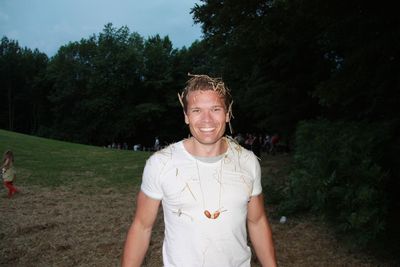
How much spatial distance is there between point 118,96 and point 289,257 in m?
48.2

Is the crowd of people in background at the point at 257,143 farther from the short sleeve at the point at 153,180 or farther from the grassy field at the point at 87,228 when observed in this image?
the short sleeve at the point at 153,180

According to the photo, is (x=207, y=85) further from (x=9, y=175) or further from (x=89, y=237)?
(x=9, y=175)

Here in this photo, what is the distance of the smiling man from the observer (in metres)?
2.24

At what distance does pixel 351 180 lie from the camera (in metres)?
5.18

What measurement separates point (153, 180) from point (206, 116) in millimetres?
503

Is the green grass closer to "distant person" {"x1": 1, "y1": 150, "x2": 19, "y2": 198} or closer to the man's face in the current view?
"distant person" {"x1": 1, "y1": 150, "x2": 19, "y2": 198}

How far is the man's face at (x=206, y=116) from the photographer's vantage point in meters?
2.39

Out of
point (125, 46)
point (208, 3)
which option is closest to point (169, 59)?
point (125, 46)

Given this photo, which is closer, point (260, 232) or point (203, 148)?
point (203, 148)

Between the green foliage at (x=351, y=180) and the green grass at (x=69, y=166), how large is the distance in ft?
29.7

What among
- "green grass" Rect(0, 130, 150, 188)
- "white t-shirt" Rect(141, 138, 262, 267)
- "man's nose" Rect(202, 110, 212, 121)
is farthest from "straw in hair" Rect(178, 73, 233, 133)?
"green grass" Rect(0, 130, 150, 188)

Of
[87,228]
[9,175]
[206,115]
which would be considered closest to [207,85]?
[206,115]

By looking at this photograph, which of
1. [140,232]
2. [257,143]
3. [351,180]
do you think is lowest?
[140,232]

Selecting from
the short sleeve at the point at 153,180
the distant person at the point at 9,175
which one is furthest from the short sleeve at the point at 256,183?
the distant person at the point at 9,175
